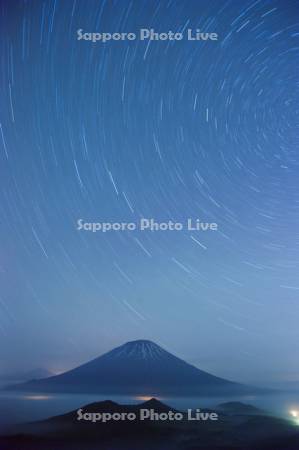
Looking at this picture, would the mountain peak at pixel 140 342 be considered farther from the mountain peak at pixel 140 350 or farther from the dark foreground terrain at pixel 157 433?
the dark foreground terrain at pixel 157 433

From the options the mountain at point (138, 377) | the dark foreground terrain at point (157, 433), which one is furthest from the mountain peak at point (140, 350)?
the dark foreground terrain at point (157, 433)

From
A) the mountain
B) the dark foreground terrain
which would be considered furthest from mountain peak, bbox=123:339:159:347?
the dark foreground terrain

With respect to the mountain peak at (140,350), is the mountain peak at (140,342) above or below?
above

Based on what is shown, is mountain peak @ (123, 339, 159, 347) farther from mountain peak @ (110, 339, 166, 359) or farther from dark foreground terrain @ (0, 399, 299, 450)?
dark foreground terrain @ (0, 399, 299, 450)

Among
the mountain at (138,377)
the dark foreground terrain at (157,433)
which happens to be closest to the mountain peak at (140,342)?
the mountain at (138,377)

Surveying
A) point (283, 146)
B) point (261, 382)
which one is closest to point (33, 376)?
point (261, 382)

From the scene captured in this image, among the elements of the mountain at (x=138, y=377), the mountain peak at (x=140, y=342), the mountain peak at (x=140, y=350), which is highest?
the mountain peak at (x=140, y=342)
